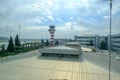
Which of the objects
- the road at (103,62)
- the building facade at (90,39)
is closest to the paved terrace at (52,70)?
the road at (103,62)

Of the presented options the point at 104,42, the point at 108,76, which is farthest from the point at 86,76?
the point at 104,42

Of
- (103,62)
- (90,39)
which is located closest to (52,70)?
(103,62)

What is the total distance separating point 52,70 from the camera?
30750 mm

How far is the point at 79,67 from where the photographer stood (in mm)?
31891

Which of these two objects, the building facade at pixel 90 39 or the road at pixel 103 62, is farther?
the building facade at pixel 90 39

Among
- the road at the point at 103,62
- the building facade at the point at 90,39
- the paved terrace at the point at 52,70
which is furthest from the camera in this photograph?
the building facade at the point at 90,39

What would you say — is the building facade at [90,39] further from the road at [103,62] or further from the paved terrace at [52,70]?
the paved terrace at [52,70]

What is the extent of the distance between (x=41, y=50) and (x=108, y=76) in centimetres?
1476

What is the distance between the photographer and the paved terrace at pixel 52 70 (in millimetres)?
28719

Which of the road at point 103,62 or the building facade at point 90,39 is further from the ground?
the building facade at point 90,39

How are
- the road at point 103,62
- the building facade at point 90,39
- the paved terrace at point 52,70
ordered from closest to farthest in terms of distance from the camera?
the paved terrace at point 52,70
the road at point 103,62
the building facade at point 90,39

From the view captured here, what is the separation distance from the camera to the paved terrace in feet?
94.2

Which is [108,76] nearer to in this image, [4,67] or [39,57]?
[39,57]

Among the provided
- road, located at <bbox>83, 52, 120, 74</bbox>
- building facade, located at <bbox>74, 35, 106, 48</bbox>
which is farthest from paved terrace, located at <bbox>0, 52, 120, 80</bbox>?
building facade, located at <bbox>74, 35, 106, 48</bbox>
